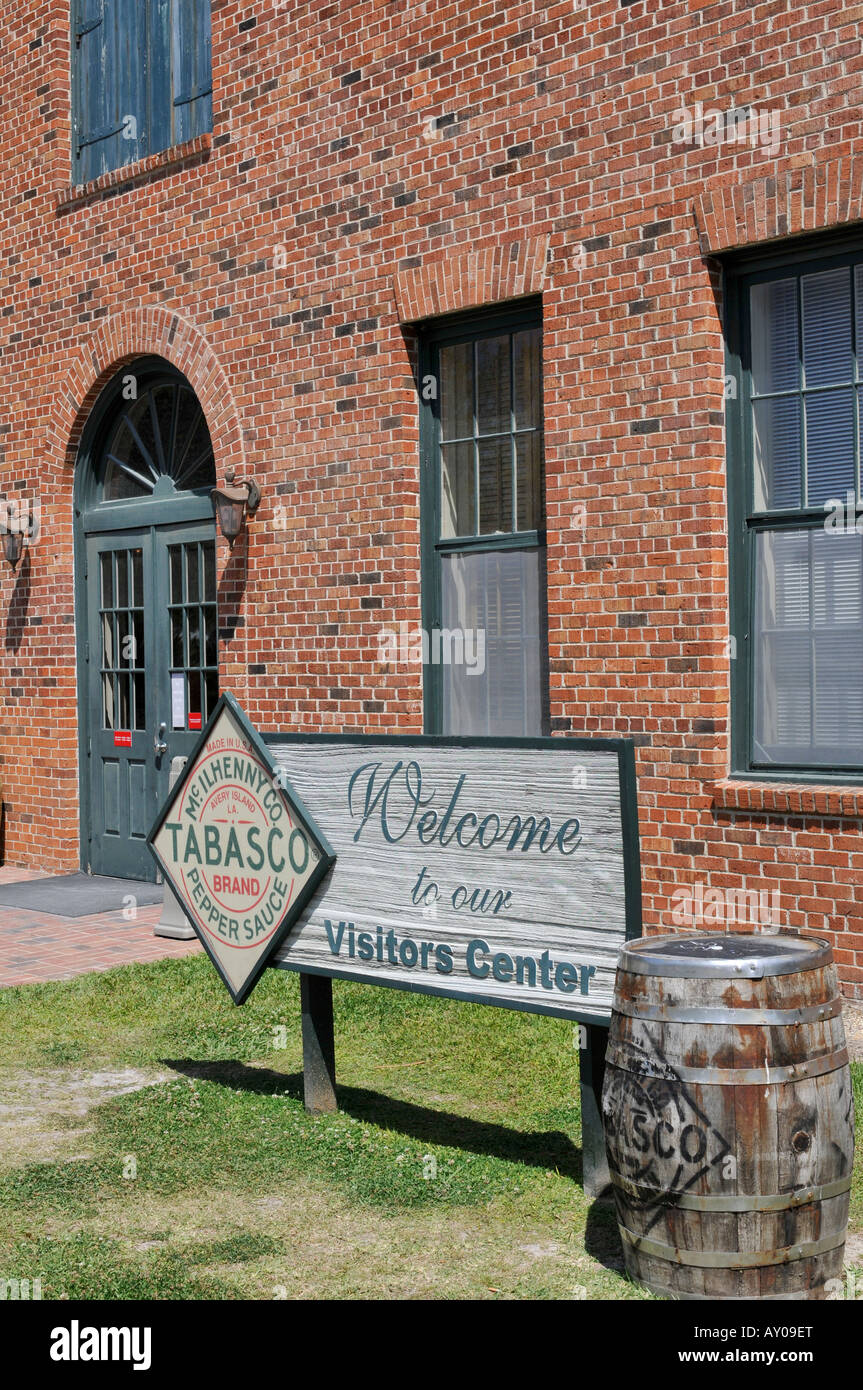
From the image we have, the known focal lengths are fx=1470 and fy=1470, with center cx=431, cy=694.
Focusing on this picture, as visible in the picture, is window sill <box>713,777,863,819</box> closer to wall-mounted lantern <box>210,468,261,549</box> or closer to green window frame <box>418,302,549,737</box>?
green window frame <box>418,302,549,737</box>

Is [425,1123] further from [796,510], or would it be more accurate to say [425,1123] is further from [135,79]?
[135,79]

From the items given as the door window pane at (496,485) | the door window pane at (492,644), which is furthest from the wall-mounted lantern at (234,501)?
the door window pane at (496,485)

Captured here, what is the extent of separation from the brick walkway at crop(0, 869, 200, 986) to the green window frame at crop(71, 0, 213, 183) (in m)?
5.45

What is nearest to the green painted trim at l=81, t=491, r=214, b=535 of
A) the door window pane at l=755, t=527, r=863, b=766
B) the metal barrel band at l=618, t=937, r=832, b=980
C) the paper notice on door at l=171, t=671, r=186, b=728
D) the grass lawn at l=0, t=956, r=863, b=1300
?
the paper notice on door at l=171, t=671, r=186, b=728

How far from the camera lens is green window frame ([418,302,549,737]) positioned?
27.1ft

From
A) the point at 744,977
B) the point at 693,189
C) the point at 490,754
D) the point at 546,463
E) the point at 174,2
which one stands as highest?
the point at 174,2

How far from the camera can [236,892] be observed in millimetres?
5734

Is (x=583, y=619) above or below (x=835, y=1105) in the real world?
above

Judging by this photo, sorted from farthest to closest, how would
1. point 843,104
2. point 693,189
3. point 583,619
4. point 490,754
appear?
point 583,619 → point 693,189 → point 843,104 → point 490,754

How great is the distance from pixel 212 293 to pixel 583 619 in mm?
4009

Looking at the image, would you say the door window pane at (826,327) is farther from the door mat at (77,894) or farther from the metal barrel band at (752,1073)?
the door mat at (77,894)

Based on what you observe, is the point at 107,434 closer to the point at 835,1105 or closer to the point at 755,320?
the point at 755,320

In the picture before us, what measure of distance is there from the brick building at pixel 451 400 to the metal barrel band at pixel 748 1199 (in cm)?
307

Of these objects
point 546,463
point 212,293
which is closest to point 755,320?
point 546,463
